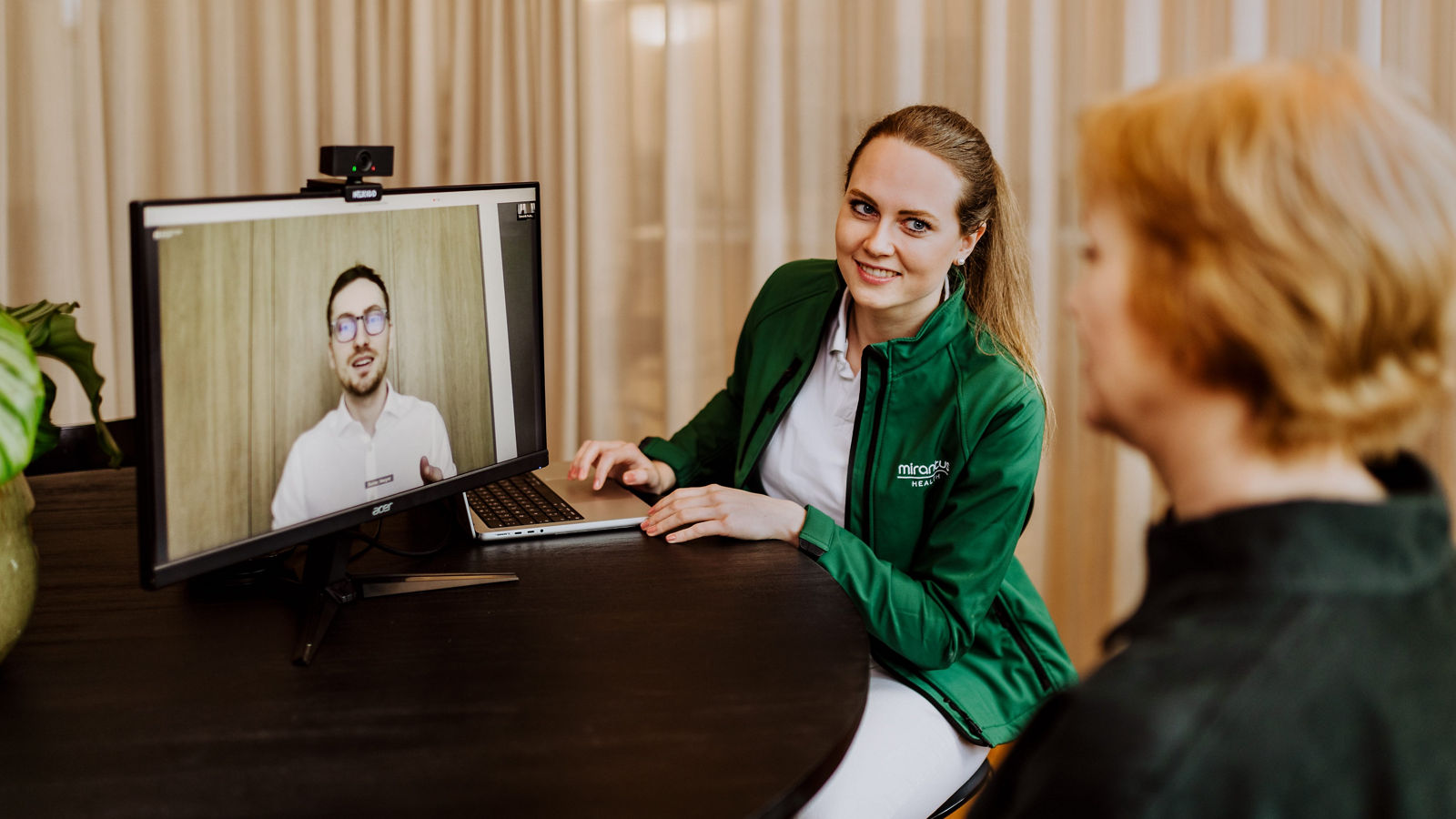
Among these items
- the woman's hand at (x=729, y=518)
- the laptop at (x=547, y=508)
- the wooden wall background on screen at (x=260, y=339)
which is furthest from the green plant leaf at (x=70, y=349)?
the woman's hand at (x=729, y=518)

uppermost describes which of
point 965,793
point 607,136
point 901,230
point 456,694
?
point 607,136

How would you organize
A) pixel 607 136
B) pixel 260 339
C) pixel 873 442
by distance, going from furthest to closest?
pixel 607 136 < pixel 873 442 < pixel 260 339

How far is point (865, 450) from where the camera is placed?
5.65ft

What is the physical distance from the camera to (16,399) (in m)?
1.02

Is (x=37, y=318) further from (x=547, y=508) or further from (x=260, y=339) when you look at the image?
(x=547, y=508)

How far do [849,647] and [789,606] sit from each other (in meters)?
0.12

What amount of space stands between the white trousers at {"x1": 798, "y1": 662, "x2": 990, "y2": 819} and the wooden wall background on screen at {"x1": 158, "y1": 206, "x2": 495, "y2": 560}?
63cm

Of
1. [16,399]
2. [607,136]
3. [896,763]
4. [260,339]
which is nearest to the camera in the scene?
[16,399]

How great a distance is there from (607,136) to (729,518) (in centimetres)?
184

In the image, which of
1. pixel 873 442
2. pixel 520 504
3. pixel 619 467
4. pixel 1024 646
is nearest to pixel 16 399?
pixel 520 504

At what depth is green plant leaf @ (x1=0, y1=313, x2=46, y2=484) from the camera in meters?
1.01

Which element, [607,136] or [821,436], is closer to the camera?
[821,436]

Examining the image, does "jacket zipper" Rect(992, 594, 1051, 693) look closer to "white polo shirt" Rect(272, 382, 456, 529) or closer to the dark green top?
"white polo shirt" Rect(272, 382, 456, 529)

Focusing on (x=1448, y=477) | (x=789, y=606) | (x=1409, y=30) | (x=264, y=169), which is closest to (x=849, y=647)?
(x=789, y=606)
